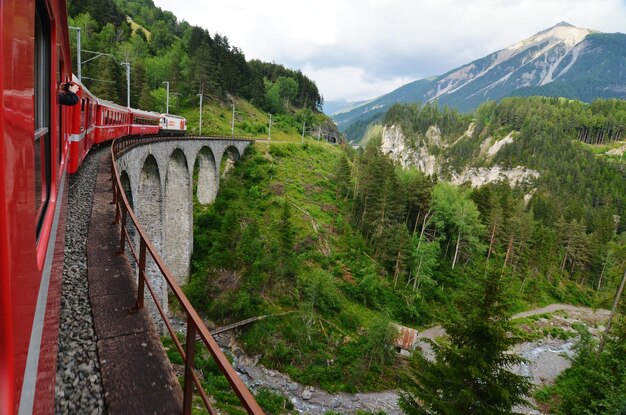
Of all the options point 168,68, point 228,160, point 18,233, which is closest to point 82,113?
point 18,233

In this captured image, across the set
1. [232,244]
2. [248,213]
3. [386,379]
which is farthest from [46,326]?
[248,213]

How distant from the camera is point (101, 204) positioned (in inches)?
310

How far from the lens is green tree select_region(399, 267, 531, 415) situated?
10555mm

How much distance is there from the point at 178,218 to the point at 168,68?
51.1 metres

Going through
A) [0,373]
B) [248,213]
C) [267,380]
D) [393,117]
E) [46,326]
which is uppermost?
[393,117]

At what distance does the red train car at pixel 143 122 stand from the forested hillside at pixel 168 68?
17.8 meters

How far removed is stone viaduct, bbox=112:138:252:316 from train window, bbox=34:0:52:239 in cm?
977

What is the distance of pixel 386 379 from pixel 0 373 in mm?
27371

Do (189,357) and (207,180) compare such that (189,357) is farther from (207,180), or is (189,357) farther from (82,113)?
(207,180)

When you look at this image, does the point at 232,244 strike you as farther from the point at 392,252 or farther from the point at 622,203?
the point at 622,203

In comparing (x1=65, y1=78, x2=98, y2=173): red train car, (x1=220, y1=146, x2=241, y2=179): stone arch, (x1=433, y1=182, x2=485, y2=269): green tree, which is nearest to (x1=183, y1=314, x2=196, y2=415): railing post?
(x1=65, y1=78, x2=98, y2=173): red train car

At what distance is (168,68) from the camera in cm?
6881

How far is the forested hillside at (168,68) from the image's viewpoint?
51.7 metres

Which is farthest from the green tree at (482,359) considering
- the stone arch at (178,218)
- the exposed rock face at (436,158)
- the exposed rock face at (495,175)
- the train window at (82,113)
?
the exposed rock face at (495,175)
